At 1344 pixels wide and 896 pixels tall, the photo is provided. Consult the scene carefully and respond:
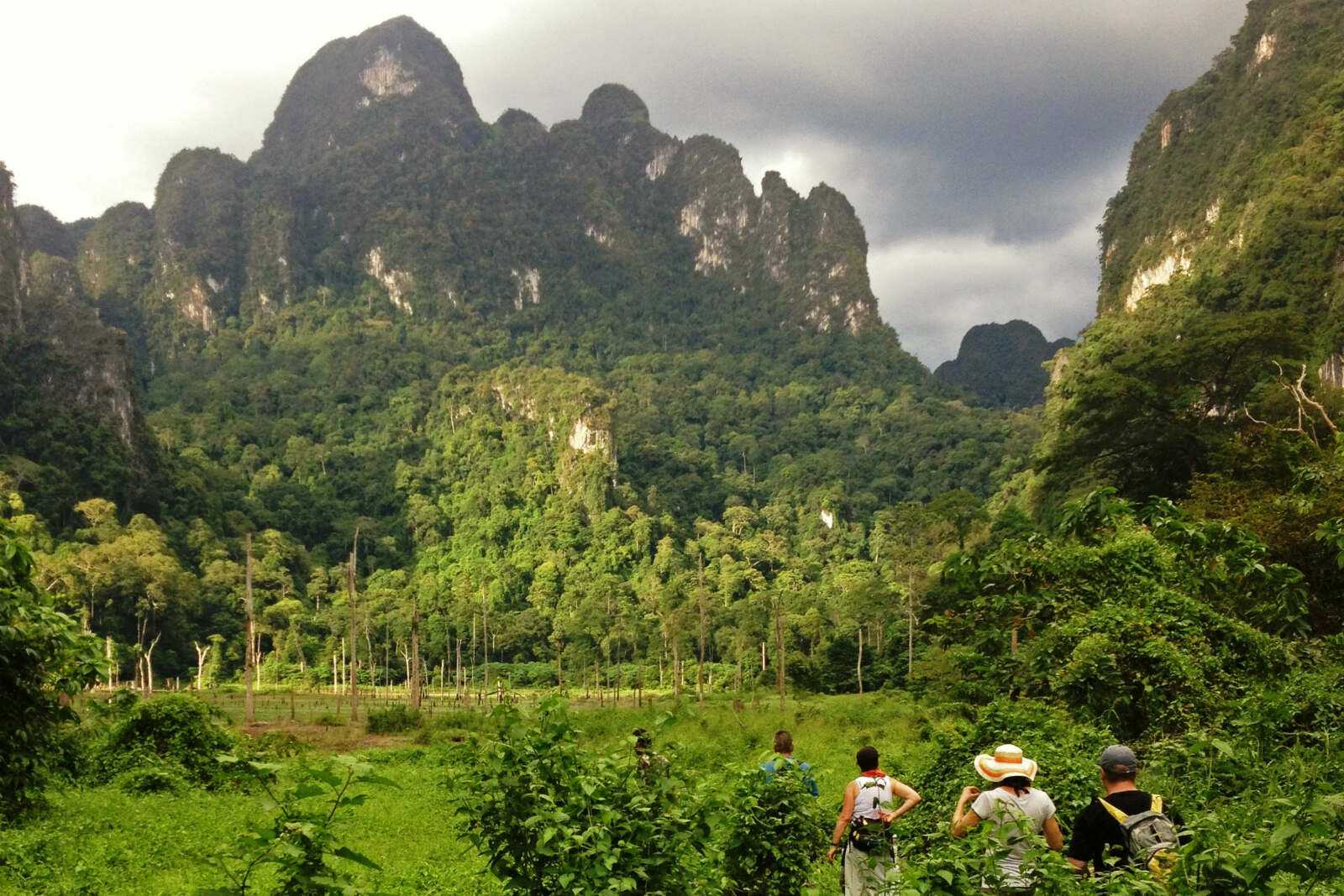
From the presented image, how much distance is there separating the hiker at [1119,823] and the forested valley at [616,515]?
496mm

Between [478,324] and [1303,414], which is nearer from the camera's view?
[1303,414]

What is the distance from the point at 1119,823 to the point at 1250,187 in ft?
216

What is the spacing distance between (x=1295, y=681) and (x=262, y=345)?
5463 inches

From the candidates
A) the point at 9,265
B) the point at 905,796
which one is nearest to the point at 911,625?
the point at 905,796

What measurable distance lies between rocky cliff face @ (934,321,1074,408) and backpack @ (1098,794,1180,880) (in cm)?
15704

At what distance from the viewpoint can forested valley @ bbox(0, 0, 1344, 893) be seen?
595cm

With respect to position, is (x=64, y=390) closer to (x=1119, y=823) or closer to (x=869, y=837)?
(x=869, y=837)

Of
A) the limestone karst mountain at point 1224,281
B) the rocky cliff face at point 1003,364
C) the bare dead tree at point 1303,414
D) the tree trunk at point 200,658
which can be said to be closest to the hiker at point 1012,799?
A: the bare dead tree at point 1303,414

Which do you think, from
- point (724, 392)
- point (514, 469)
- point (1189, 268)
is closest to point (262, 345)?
point (514, 469)

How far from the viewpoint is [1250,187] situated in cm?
5806

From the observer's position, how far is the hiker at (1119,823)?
438 cm

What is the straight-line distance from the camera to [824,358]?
13938 cm

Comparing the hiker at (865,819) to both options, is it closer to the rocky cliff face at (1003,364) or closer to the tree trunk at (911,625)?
the tree trunk at (911,625)

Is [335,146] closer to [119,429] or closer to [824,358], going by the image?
[824,358]
